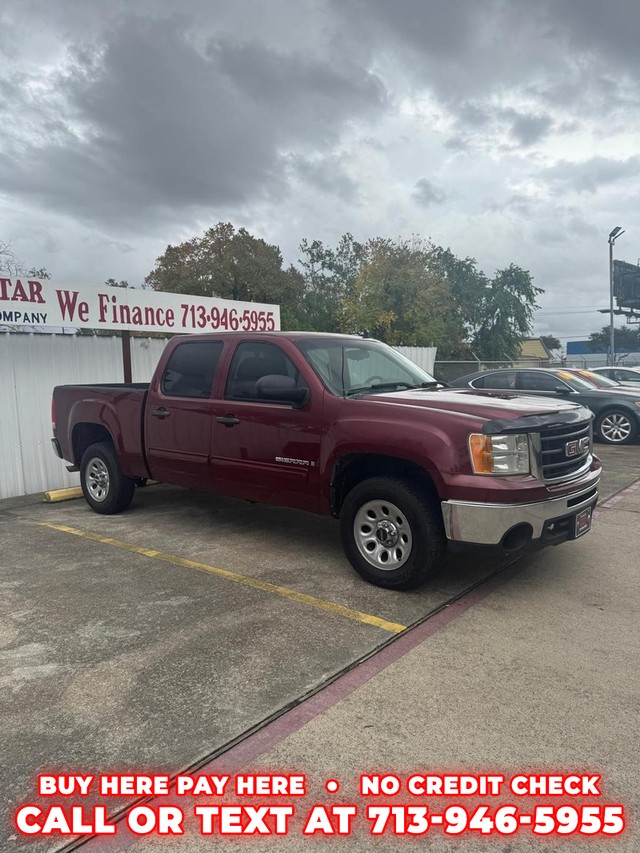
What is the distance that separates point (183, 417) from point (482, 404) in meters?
2.84

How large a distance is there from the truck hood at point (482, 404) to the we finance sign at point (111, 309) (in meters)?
4.68

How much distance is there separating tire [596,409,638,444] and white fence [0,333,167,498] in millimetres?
9442

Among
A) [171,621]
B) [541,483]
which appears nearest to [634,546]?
[541,483]

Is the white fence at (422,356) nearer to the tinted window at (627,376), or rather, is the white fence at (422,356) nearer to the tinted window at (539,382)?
the tinted window at (539,382)

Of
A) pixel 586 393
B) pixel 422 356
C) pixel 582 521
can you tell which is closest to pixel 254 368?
pixel 582 521

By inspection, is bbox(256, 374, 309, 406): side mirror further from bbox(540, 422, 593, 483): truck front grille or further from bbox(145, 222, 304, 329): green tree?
bbox(145, 222, 304, 329): green tree

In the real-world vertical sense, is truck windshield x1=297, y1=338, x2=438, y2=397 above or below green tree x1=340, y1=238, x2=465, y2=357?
below

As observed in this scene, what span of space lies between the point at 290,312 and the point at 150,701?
40851mm

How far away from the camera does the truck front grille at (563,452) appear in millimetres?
4363

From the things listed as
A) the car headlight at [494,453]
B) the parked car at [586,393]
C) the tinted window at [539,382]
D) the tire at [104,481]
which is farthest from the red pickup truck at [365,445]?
the tinted window at [539,382]

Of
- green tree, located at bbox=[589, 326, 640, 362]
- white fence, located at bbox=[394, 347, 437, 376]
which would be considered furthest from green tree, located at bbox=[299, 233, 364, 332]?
green tree, located at bbox=[589, 326, 640, 362]

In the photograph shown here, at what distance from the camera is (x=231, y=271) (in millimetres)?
42562

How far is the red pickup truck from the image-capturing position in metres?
4.18

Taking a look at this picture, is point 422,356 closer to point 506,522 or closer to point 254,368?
point 254,368
